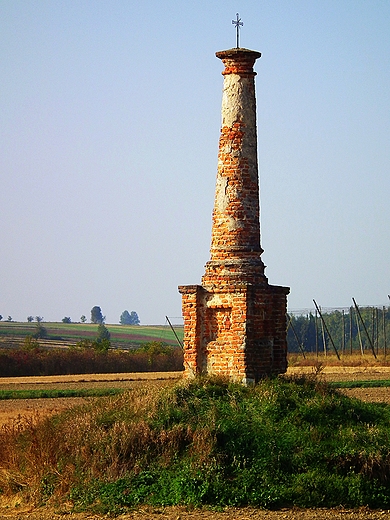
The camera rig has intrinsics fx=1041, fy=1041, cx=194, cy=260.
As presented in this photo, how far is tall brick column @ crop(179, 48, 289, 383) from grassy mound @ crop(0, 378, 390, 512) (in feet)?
3.67

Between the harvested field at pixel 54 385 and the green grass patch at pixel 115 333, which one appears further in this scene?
the green grass patch at pixel 115 333

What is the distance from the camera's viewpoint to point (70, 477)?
15.6 metres

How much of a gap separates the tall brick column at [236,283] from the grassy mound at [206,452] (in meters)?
1.12

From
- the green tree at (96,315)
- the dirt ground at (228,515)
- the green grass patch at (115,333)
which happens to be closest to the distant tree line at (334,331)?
the green grass patch at (115,333)

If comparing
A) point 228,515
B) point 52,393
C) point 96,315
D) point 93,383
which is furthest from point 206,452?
point 96,315

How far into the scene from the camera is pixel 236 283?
18.5 metres

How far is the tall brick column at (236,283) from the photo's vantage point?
18344mm

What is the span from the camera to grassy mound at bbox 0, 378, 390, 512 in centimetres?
1494

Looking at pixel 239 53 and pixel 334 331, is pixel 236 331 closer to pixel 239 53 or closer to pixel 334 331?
pixel 239 53

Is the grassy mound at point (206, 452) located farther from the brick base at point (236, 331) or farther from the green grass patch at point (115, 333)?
the green grass patch at point (115, 333)

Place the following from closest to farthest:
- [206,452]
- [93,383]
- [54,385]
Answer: [206,452]
[54,385]
[93,383]

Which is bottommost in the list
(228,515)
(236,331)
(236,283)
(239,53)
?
(228,515)

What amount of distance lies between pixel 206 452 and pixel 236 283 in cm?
392

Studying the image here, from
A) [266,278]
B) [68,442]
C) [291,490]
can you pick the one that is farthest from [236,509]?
[266,278]
